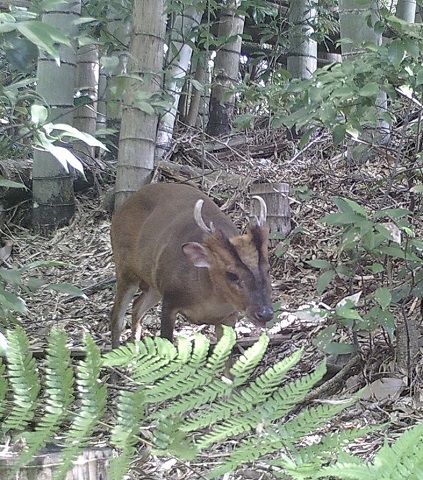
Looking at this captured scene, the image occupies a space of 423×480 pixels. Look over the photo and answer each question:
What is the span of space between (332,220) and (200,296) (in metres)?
1.52

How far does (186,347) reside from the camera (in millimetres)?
1641

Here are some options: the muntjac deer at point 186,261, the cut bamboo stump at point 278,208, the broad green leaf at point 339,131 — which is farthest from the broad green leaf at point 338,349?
the cut bamboo stump at point 278,208

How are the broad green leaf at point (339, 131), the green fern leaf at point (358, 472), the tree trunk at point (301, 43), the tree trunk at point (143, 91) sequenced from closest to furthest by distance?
1. the green fern leaf at point (358, 472)
2. the broad green leaf at point (339, 131)
3. the tree trunk at point (143, 91)
4. the tree trunk at point (301, 43)

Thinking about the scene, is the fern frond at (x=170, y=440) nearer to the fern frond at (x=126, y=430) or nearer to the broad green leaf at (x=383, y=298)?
the fern frond at (x=126, y=430)

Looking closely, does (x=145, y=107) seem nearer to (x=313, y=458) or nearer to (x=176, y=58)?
(x=176, y=58)

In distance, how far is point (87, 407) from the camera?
157 centimetres

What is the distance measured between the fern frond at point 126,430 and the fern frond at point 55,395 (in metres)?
0.12

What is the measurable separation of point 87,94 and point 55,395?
5950mm

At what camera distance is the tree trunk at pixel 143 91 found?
5.47 metres

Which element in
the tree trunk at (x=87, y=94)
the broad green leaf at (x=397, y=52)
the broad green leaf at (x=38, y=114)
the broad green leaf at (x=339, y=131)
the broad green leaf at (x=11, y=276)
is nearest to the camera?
the broad green leaf at (x=38, y=114)

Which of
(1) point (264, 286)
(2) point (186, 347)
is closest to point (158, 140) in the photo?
(1) point (264, 286)

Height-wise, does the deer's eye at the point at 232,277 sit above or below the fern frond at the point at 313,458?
below

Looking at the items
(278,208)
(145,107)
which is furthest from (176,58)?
(145,107)

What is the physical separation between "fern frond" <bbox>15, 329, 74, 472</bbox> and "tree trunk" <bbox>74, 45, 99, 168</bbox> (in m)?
5.19
